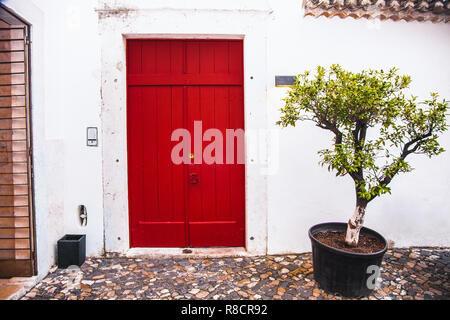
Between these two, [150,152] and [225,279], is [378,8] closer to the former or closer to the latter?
[150,152]

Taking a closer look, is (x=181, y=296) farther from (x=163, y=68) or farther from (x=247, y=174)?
(x=163, y=68)

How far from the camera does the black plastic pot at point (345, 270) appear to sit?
3.00 meters

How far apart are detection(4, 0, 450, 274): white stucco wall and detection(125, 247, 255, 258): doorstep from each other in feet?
0.53

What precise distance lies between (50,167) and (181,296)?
2358mm

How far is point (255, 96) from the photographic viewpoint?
156 inches

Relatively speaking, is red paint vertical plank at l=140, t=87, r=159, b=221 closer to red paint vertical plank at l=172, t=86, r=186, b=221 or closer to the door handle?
red paint vertical plank at l=172, t=86, r=186, b=221

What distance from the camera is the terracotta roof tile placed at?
12.6 ft

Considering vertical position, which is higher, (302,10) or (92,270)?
(302,10)

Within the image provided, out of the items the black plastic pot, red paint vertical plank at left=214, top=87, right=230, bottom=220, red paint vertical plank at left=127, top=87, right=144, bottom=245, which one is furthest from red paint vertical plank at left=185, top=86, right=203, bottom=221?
the black plastic pot

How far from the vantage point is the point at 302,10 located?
3.94m

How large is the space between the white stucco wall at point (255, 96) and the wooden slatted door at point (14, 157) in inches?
13.2

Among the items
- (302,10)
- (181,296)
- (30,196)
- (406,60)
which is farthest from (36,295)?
(406,60)

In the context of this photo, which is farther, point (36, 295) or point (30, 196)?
point (30, 196)

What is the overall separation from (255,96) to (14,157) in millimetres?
3182
